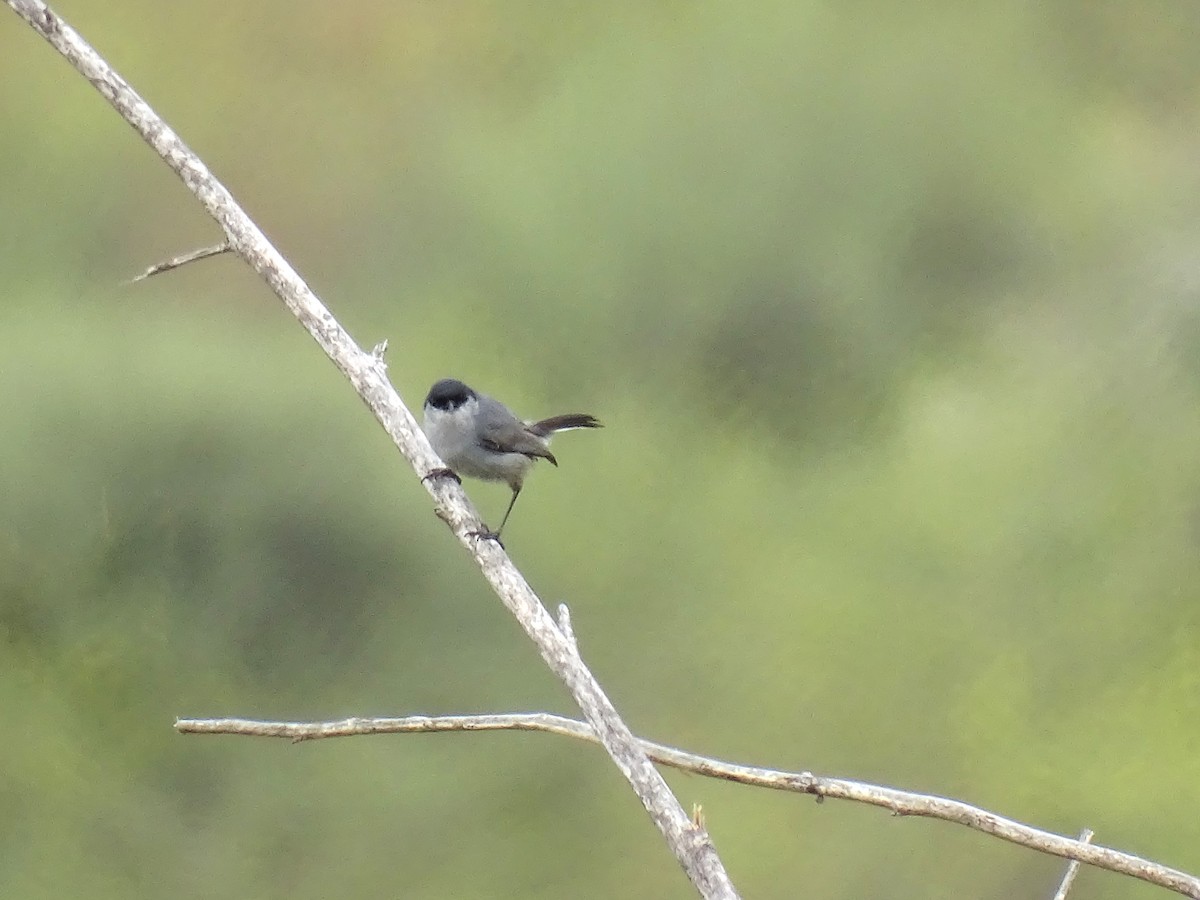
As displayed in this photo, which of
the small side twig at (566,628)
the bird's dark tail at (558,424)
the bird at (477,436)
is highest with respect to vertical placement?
the bird's dark tail at (558,424)

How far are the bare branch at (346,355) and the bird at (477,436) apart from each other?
880 mm

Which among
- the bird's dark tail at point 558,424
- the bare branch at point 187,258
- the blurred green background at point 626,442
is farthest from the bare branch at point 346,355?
the blurred green background at point 626,442

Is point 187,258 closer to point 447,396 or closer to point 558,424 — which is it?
point 447,396

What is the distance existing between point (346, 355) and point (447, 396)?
1.22m

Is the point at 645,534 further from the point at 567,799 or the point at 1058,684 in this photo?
the point at 1058,684

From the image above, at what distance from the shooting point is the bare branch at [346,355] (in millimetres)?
1802

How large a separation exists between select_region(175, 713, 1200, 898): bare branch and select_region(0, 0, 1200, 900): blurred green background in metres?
2.74

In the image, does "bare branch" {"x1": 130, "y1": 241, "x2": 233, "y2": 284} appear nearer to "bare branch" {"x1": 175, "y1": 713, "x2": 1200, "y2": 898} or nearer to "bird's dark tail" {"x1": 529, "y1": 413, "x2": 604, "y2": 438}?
"bare branch" {"x1": 175, "y1": 713, "x2": 1200, "y2": 898}

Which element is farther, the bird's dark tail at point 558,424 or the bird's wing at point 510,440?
the bird's dark tail at point 558,424

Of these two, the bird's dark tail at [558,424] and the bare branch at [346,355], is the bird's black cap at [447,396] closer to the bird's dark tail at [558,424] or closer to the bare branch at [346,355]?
the bird's dark tail at [558,424]

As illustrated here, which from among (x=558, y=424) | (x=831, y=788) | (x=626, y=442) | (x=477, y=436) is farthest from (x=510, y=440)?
(x=626, y=442)

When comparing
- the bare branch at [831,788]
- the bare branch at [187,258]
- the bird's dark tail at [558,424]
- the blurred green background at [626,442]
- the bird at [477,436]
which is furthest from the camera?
the blurred green background at [626,442]

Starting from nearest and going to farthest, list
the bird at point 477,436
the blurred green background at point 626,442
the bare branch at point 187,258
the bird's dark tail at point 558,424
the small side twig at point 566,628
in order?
1. the small side twig at point 566,628
2. the bare branch at point 187,258
3. the bird at point 477,436
4. the bird's dark tail at point 558,424
5. the blurred green background at point 626,442

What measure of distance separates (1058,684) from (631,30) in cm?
354
